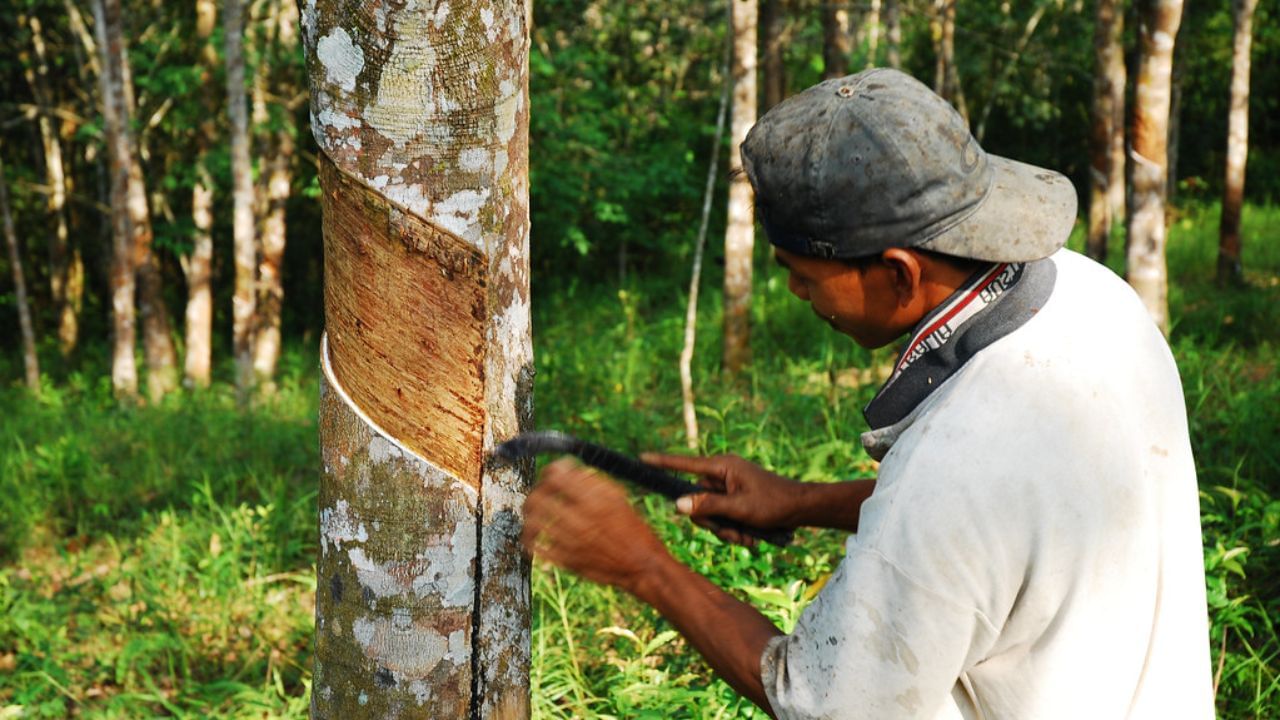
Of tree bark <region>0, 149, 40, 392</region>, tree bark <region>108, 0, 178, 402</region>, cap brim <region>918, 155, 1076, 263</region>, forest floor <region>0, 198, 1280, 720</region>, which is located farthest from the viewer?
tree bark <region>0, 149, 40, 392</region>

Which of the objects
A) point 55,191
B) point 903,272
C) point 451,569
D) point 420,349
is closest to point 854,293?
point 903,272

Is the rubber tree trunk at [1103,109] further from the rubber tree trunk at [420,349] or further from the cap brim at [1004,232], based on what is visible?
the rubber tree trunk at [420,349]

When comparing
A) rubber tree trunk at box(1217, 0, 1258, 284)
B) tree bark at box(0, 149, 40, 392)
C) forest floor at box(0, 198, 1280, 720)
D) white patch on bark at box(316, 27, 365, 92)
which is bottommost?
tree bark at box(0, 149, 40, 392)

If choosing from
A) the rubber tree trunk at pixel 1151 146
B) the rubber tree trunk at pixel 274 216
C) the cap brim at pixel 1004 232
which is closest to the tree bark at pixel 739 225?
the rubber tree trunk at pixel 1151 146

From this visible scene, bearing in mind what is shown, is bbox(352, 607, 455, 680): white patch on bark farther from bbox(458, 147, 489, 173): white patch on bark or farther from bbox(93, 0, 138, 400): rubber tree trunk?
bbox(93, 0, 138, 400): rubber tree trunk

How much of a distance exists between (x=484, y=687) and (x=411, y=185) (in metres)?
0.86

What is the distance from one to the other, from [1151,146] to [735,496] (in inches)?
168

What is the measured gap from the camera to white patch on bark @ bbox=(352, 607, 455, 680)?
1671 mm

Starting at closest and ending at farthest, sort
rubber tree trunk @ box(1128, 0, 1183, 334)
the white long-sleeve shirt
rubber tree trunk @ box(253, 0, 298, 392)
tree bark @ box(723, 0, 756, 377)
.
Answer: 1. the white long-sleeve shirt
2. rubber tree trunk @ box(1128, 0, 1183, 334)
3. tree bark @ box(723, 0, 756, 377)
4. rubber tree trunk @ box(253, 0, 298, 392)

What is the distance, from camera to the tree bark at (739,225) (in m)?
6.85

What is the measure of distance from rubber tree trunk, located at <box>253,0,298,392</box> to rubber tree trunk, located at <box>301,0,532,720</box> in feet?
31.7

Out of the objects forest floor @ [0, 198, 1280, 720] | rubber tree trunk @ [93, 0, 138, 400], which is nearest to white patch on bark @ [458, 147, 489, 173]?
forest floor @ [0, 198, 1280, 720]

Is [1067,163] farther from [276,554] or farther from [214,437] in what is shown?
[276,554]

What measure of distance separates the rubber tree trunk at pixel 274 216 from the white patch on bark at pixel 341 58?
9771 mm
